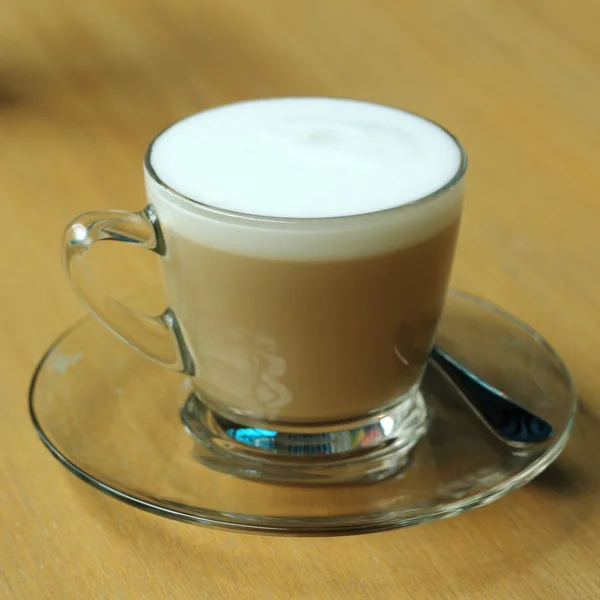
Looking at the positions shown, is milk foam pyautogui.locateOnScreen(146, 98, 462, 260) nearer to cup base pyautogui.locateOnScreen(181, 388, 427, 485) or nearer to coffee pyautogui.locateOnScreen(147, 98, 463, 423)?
coffee pyautogui.locateOnScreen(147, 98, 463, 423)

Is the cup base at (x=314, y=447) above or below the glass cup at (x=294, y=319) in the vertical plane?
below

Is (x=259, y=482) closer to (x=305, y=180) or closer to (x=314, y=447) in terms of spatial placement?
(x=314, y=447)

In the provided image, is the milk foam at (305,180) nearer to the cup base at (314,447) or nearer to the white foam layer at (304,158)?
the white foam layer at (304,158)

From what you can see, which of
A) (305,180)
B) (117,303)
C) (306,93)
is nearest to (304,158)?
(305,180)

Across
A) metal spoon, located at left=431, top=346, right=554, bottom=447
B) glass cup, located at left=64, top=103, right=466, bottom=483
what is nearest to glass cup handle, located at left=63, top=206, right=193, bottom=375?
glass cup, located at left=64, top=103, right=466, bottom=483

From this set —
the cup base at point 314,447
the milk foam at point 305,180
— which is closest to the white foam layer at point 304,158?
the milk foam at point 305,180

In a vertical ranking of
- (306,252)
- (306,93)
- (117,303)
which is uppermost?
(306,252)

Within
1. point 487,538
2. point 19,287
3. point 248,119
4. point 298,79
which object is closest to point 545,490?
point 487,538
